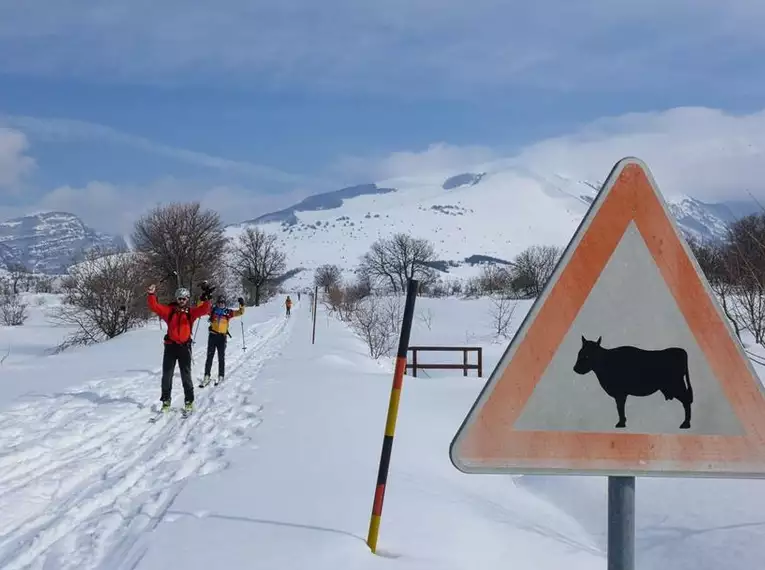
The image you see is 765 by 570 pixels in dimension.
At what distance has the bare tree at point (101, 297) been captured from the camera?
3225cm

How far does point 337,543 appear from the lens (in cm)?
386

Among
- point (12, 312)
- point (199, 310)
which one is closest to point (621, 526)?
point (199, 310)

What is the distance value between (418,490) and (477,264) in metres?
192

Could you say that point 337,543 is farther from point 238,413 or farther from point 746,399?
point 238,413

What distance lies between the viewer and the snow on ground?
394 cm

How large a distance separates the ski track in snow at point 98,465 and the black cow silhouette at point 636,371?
310cm

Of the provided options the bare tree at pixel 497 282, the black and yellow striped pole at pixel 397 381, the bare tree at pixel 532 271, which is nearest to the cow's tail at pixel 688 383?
the black and yellow striped pole at pixel 397 381

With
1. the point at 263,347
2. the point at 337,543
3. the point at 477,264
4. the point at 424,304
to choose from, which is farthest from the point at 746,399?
the point at 477,264

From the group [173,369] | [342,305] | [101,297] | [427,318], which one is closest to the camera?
[173,369]

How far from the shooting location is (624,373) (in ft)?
6.81

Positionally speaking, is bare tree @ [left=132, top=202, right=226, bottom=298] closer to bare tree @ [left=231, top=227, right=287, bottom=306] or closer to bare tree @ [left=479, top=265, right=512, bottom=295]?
bare tree @ [left=231, top=227, right=287, bottom=306]

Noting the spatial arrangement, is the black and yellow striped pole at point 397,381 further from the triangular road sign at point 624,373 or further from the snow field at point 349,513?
the triangular road sign at point 624,373

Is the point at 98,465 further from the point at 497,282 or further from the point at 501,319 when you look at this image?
the point at 497,282

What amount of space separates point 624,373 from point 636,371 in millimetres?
55
